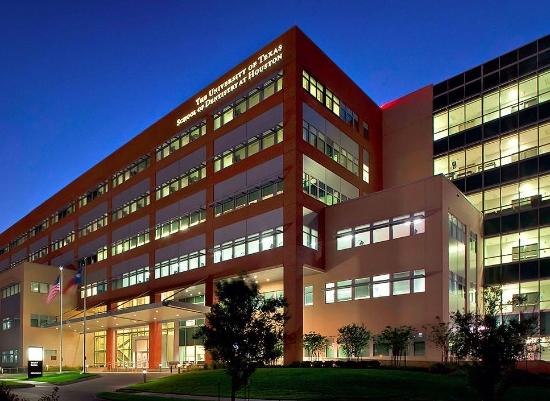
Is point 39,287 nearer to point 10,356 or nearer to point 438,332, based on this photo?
point 10,356

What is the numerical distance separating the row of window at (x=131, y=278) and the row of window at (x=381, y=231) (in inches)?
1000

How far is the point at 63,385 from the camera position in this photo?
4300cm

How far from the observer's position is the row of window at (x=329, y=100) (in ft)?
158

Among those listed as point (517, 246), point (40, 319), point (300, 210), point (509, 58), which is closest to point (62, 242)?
point (40, 319)

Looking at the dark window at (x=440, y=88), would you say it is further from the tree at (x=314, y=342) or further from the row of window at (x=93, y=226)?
the row of window at (x=93, y=226)

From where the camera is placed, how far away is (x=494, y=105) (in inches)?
2020

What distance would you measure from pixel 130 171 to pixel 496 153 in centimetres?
4135

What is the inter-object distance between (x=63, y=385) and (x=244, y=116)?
2620cm

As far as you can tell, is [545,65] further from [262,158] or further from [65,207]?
[65,207]

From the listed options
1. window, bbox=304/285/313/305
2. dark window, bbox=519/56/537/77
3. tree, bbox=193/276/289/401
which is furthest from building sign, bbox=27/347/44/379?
dark window, bbox=519/56/537/77

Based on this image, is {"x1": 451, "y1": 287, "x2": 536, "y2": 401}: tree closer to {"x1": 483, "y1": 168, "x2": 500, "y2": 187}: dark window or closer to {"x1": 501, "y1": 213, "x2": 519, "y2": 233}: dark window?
A: {"x1": 501, "y1": 213, "x2": 519, "y2": 233}: dark window

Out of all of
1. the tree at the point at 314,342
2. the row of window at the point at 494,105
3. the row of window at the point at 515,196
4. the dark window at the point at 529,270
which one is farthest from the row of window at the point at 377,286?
the row of window at the point at 494,105

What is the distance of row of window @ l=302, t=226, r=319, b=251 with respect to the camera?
4533cm

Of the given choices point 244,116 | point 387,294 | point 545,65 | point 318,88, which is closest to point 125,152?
point 244,116
